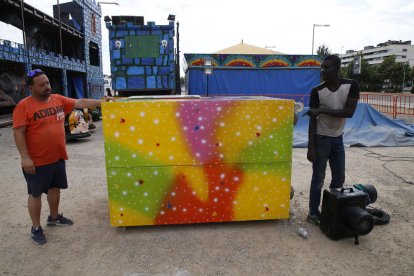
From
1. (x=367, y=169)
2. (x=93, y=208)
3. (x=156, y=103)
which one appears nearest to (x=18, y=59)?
(x=93, y=208)

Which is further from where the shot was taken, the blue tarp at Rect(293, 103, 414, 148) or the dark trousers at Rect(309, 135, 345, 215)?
the blue tarp at Rect(293, 103, 414, 148)

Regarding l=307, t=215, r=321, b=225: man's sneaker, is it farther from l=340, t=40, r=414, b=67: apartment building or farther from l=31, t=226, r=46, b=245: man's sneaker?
l=340, t=40, r=414, b=67: apartment building

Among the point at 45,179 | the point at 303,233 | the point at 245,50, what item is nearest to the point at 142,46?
the point at 45,179

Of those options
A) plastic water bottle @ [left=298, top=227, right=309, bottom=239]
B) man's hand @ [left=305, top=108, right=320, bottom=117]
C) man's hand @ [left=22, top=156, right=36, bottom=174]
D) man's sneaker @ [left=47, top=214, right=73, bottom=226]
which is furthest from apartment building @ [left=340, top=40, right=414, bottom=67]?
man's hand @ [left=22, top=156, right=36, bottom=174]

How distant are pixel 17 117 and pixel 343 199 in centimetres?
339

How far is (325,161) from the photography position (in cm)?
354

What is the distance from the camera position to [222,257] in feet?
9.83

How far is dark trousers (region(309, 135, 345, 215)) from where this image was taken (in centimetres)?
349

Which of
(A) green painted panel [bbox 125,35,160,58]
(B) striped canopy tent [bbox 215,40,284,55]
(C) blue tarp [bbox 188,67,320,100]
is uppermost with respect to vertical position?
(B) striped canopy tent [bbox 215,40,284,55]

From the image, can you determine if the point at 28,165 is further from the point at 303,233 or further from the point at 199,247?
the point at 303,233

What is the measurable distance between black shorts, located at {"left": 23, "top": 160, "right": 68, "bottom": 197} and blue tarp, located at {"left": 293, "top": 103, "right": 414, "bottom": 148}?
6.16 m

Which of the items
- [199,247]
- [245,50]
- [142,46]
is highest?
[245,50]

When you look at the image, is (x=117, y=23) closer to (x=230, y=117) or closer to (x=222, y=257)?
(x=230, y=117)

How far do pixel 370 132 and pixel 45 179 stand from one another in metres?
8.57
